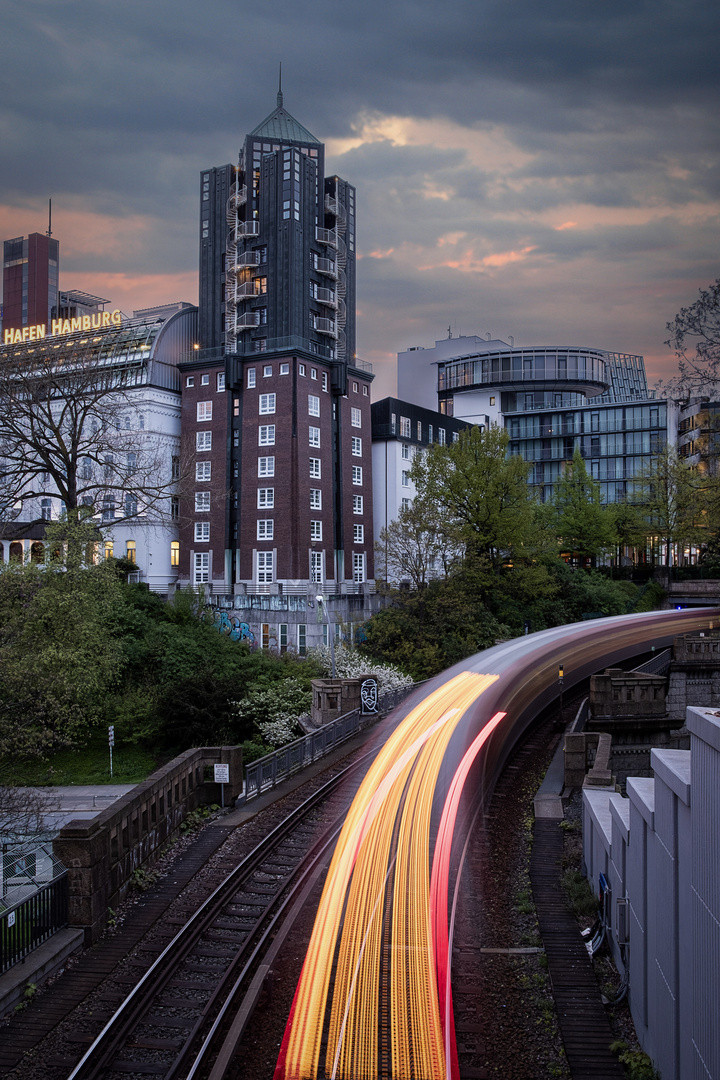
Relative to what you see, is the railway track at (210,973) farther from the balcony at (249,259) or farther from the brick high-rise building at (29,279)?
the brick high-rise building at (29,279)

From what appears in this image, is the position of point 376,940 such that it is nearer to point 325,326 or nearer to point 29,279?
point 325,326

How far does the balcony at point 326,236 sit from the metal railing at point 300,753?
1690 inches

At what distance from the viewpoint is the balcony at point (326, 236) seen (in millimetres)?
62513

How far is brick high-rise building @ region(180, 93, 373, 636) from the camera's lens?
5747 centimetres

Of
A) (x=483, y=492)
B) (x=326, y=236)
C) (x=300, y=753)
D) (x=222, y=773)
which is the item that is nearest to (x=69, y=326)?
(x=326, y=236)

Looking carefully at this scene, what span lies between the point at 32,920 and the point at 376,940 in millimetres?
5909

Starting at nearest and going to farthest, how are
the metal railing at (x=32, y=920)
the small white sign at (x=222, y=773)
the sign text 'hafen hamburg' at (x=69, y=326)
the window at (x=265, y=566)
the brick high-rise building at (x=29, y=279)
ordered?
the metal railing at (x=32, y=920)
the small white sign at (x=222, y=773)
the window at (x=265, y=566)
the sign text 'hafen hamburg' at (x=69, y=326)
the brick high-rise building at (x=29, y=279)

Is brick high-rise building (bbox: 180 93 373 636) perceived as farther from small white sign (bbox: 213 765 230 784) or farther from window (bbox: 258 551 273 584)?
small white sign (bbox: 213 765 230 784)

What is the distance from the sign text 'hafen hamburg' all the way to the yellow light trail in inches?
2232

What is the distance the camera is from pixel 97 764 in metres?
37.9

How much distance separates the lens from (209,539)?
60.3 metres

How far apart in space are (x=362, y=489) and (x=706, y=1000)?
5782 cm

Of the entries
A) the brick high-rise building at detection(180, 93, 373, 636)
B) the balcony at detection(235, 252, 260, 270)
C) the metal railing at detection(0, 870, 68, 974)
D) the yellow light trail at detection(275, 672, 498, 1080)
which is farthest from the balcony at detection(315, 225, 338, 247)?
the metal railing at detection(0, 870, 68, 974)

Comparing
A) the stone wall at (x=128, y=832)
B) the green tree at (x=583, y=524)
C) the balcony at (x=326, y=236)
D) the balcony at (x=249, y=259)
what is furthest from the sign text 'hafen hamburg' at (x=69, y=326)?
the stone wall at (x=128, y=832)
